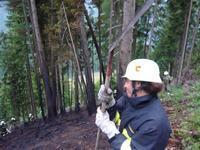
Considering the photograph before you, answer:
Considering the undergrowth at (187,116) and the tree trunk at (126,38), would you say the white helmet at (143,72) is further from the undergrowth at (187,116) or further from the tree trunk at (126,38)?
the tree trunk at (126,38)

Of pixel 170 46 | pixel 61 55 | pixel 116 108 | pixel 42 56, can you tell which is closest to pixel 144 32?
pixel 170 46

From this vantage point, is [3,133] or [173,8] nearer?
[3,133]

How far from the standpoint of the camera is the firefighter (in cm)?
319

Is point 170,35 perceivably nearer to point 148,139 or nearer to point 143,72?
point 143,72

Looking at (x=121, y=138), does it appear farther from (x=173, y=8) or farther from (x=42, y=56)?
(x=173, y=8)

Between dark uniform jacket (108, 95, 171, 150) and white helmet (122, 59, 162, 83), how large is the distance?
0.18 meters

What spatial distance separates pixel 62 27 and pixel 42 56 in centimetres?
186

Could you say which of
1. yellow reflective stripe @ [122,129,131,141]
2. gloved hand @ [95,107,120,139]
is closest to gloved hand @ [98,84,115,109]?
gloved hand @ [95,107,120,139]

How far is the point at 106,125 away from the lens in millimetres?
3594

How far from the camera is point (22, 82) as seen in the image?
2692 cm

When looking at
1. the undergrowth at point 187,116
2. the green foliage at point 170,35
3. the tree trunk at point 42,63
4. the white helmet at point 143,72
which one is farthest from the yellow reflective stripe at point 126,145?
the green foliage at point 170,35

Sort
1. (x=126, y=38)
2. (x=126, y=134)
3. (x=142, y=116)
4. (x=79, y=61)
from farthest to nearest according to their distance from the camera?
(x=79, y=61), (x=126, y=38), (x=126, y=134), (x=142, y=116)

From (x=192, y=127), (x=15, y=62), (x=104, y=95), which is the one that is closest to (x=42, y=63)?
(x=192, y=127)

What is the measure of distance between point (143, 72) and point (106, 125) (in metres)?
0.70
